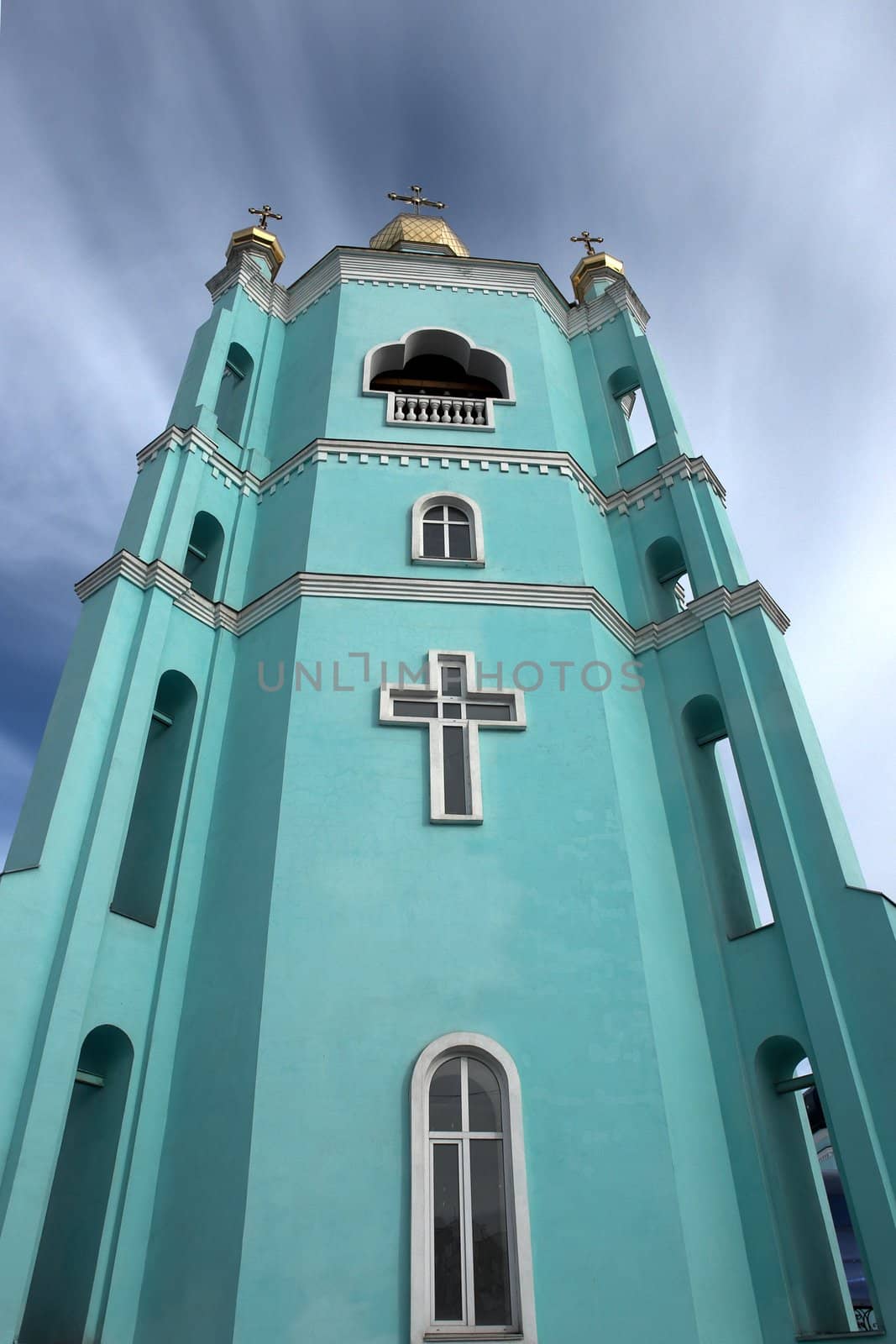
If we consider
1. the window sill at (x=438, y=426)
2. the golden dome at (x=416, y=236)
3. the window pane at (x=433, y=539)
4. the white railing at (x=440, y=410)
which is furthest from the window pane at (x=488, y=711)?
the golden dome at (x=416, y=236)

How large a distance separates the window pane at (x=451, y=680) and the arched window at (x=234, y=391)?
6.59m

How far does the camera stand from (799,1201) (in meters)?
10.7

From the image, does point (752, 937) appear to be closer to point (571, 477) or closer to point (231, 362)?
point (571, 477)

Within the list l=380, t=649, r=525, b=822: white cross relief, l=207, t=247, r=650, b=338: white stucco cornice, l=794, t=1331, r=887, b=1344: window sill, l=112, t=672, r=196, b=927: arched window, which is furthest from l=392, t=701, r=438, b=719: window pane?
l=207, t=247, r=650, b=338: white stucco cornice

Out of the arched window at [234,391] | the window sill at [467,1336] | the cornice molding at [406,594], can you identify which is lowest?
the window sill at [467,1336]

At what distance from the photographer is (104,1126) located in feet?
34.3

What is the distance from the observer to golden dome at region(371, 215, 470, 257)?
23531mm

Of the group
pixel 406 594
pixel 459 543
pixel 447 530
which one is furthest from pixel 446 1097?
pixel 447 530

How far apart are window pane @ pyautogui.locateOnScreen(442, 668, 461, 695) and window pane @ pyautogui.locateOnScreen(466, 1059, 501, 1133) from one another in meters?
4.45

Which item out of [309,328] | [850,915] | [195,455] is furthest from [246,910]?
[309,328]

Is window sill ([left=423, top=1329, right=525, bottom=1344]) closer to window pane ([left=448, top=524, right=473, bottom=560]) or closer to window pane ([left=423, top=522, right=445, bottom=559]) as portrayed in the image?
window pane ([left=448, top=524, right=473, bottom=560])

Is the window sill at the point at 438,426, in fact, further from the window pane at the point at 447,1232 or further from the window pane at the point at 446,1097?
the window pane at the point at 447,1232

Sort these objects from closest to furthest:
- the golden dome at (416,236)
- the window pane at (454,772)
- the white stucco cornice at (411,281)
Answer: the window pane at (454,772) < the white stucco cornice at (411,281) < the golden dome at (416,236)

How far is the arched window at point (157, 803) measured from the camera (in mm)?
12562
